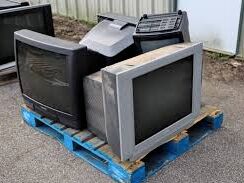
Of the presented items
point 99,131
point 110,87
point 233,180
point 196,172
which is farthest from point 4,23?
point 233,180

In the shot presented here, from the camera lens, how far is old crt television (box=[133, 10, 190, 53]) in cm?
250

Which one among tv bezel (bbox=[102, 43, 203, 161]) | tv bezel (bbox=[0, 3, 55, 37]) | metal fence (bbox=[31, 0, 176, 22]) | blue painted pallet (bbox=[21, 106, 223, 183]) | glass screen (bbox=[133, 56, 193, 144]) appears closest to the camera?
tv bezel (bbox=[102, 43, 203, 161])

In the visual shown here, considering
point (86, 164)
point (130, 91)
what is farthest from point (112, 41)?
point (86, 164)

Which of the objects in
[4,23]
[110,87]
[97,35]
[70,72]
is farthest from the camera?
[4,23]

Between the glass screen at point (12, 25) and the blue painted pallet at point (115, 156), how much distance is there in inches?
40.1

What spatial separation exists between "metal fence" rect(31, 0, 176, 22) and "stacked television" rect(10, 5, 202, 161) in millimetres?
2123

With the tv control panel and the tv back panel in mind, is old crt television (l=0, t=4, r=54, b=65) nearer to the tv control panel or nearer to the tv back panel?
the tv back panel

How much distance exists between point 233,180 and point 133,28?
1340 mm

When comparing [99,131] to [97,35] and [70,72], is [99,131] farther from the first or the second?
[97,35]

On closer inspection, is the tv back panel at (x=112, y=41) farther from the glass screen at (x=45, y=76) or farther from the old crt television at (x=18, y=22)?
the old crt television at (x=18, y=22)

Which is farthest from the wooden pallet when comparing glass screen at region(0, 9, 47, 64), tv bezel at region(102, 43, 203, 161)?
tv bezel at region(102, 43, 203, 161)

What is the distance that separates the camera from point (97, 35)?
9.14 feet

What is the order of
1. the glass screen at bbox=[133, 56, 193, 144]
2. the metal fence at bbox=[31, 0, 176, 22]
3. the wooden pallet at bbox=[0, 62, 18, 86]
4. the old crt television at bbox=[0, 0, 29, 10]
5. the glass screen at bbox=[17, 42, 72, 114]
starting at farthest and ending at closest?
1. the metal fence at bbox=[31, 0, 176, 22]
2. the wooden pallet at bbox=[0, 62, 18, 86]
3. the old crt television at bbox=[0, 0, 29, 10]
4. the glass screen at bbox=[17, 42, 72, 114]
5. the glass screen at bbox=[133, 56, 193, 144]

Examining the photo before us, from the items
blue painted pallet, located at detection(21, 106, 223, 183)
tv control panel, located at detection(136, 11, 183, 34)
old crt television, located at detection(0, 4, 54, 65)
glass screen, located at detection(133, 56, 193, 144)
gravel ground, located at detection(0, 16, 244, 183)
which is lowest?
gravel ground, located at detection(0, 16, 244, 183)
